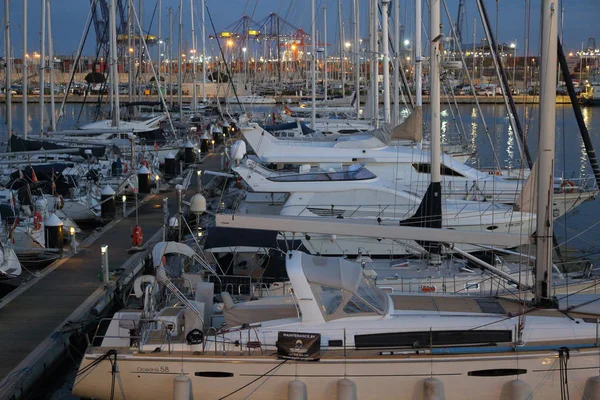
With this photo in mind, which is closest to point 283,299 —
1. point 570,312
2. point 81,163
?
point 570,312

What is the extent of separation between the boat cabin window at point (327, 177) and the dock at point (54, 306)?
368cm

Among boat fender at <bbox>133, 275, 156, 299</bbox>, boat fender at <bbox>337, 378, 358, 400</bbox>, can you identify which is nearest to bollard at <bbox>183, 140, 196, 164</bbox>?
boat fender at <bbox>133, 275, 156, 299</bbox>

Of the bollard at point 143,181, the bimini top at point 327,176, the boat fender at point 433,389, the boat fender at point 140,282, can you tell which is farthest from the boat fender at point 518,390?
the bollard at point 143,181

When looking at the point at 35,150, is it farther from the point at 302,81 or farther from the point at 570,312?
the point at 302,81

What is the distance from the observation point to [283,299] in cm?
1248

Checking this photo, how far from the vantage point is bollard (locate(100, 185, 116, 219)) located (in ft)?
85.5

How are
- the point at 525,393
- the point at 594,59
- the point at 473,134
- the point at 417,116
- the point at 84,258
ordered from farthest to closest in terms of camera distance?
the point at 594,59 < the point at 473,134 < the point at 417,116 < the point at 84,258 < the point at 525,393

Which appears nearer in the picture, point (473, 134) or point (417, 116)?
point (417, 116)

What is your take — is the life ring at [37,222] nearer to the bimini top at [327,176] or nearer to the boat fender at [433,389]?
the bimini top at [327,176]

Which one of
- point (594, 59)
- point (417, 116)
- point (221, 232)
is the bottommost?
point (221, 232)

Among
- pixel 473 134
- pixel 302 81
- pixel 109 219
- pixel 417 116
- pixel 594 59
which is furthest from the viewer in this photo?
pixel 594 59

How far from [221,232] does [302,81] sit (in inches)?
3252

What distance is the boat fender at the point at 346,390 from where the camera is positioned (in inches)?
408

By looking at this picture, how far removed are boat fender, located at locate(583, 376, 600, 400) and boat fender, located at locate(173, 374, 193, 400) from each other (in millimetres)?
5007
